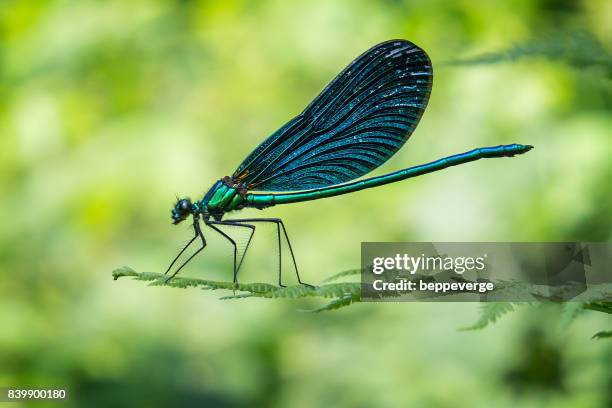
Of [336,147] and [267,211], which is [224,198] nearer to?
[336,147]

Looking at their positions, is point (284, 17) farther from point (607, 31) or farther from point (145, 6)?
→ point (607, 31)

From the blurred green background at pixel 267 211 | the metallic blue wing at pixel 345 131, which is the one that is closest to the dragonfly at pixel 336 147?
the metallic blue wing at pixel 345 131

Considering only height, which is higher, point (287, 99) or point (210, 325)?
point (287, 99)

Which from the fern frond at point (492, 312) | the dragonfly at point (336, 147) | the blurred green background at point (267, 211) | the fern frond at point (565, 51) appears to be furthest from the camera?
the blurred green background at point (267, 211)

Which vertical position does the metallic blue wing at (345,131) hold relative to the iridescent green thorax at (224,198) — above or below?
above

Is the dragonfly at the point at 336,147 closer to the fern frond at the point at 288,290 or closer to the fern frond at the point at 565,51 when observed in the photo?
the fern frond at the point at 565,51

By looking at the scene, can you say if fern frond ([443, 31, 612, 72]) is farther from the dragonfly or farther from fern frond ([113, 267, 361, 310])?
fern frond ([113, 267, 361, 310])

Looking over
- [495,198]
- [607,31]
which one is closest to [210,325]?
[495,198]

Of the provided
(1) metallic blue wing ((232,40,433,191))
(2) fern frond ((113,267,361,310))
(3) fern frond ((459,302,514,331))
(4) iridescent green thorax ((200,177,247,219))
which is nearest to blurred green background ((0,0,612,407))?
(1) metallic blue wing ((232,40,433,191))
